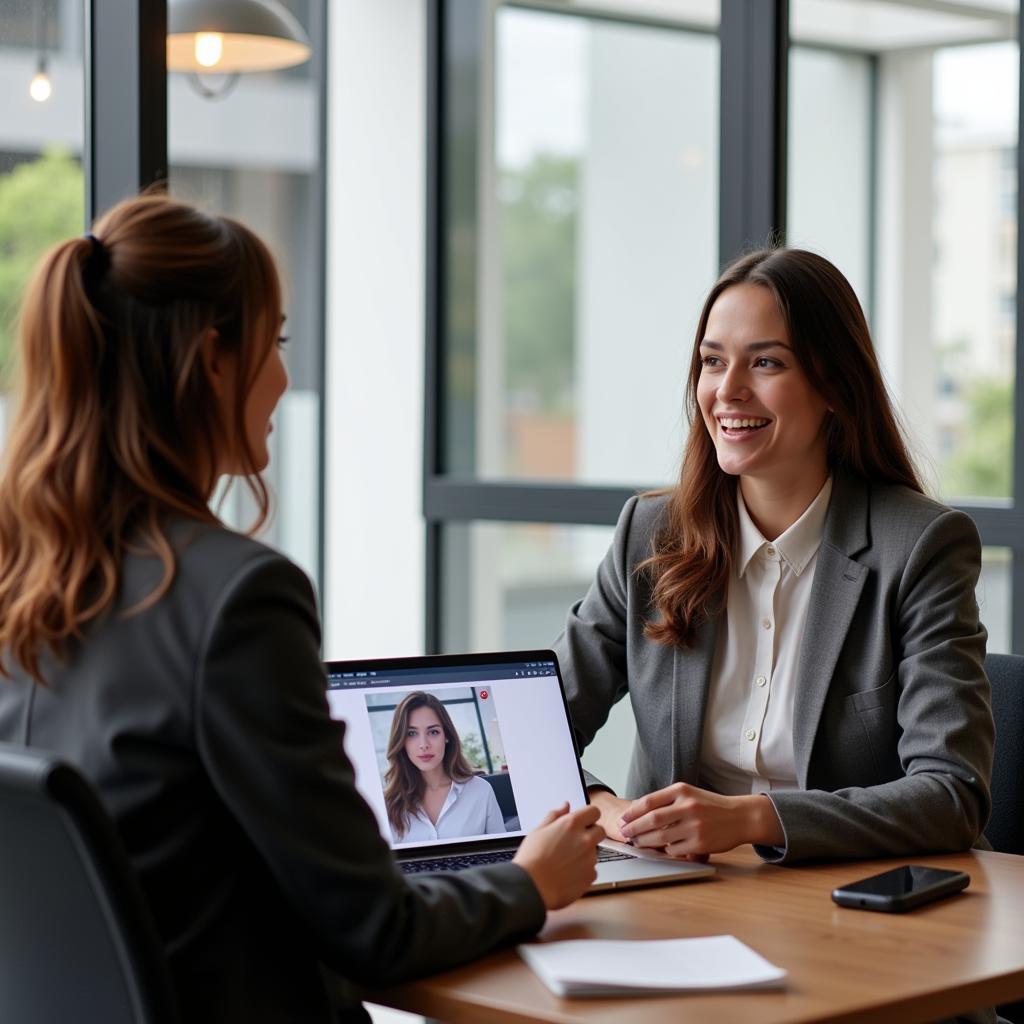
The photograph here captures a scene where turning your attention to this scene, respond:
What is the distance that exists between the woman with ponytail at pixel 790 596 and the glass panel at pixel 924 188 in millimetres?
3678

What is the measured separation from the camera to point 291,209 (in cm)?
439

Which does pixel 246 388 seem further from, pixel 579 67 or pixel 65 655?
pixel 579 67

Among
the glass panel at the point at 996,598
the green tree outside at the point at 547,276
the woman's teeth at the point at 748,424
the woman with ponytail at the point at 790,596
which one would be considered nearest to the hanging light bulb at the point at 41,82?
the woman with ponytail at the point at 790,596

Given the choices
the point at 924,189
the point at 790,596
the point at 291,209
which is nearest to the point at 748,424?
the point at 790,596

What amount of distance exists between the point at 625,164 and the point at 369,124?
120cm

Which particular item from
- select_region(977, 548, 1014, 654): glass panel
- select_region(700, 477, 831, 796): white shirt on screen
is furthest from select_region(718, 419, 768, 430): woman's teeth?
select_region(977, 548, 1014, 654): glass panel

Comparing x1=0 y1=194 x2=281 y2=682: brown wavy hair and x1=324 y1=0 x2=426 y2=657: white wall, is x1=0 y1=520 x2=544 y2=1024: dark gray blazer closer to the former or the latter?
x1=0 y1=194 x2=281 y2=682: brown wavy hair

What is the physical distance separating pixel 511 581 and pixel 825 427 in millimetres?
1856

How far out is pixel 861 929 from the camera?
1.50 meters

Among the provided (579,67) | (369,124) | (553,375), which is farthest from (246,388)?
(553,375)

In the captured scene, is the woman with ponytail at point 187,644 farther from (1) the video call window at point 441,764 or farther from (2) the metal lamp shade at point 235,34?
(2) the metal lamp shade at point 235,34

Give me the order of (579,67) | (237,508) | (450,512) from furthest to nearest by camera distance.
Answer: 1. (579,67)
2. (237,508)
3. (450,512)

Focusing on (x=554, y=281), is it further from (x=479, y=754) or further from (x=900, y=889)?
(x=900, y=889)

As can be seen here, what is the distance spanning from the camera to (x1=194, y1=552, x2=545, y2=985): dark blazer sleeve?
1217mm
